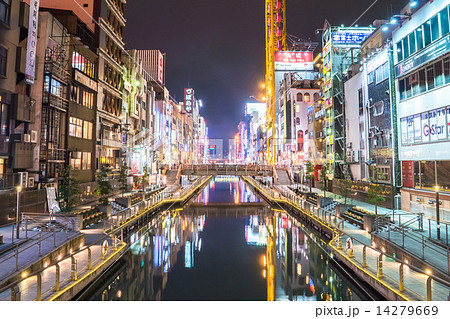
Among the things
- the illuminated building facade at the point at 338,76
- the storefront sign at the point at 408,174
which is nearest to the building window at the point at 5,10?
the storefront sign at the point at 408,174

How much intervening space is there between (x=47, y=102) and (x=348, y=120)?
39737 mm

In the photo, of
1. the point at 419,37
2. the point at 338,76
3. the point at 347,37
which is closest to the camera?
the point at 419,37

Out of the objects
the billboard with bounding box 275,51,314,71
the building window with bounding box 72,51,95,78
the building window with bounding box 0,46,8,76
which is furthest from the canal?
the billboard with bounding box 275,51,314,71

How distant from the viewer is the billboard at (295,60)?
316ft

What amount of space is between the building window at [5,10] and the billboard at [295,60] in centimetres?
8677

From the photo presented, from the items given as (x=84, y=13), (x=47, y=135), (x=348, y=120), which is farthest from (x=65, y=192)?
(x=348, y=120)

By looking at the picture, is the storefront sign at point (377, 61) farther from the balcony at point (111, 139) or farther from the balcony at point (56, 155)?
the balcony at point (111, 139)

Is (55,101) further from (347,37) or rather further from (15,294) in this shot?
(347,37)

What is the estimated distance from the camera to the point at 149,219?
1249 inches

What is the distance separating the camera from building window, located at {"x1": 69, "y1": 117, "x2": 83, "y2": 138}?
30.7m

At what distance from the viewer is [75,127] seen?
3167cm

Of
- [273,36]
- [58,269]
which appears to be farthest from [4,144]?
[273,36]

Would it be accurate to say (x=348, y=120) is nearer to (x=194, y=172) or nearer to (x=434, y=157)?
(x=434, y=157)

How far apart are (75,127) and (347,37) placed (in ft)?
145
